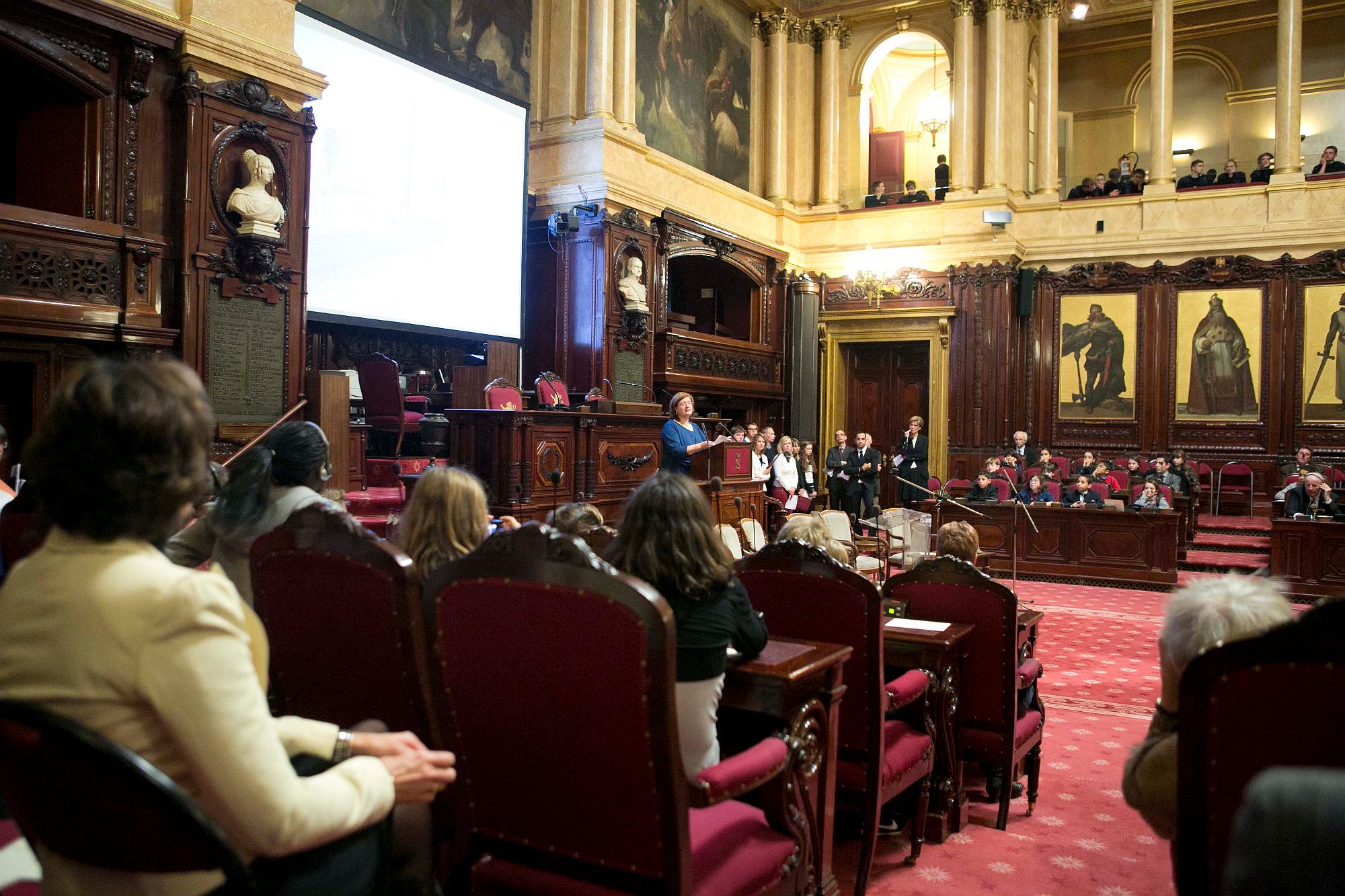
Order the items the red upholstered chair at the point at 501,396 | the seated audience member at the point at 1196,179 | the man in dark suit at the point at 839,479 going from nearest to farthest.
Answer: the red upholstered chair at the point at 501,396 → the man in dark suit at the point at 839,479 → the seated audience member at the point at 1196,179

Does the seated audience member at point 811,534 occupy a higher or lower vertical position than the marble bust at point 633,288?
lower

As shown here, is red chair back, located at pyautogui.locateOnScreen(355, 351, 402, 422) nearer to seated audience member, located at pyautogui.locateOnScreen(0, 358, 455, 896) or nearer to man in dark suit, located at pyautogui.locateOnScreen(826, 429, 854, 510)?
man in dark suit, located at pyautogui.locateOnScreen(826, 429, 854, 510)

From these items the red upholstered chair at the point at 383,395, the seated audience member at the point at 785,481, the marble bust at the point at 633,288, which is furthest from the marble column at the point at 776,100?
the red upholstered chair at the point at 383,395

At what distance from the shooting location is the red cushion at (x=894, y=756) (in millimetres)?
3043

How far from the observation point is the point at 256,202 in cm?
737

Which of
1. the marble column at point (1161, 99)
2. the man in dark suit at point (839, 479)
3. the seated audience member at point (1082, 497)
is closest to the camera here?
the seated audience member at point (1082, 497)

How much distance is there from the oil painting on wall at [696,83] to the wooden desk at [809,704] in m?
11.9

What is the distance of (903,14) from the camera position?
54.3 ft

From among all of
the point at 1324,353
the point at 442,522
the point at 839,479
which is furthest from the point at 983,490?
the point at 442,522

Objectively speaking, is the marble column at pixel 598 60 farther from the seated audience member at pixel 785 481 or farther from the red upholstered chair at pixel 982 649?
the red upholstered chair at pixel 982 649

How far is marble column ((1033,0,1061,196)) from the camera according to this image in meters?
15.7

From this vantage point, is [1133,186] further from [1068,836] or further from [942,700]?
[942,700]

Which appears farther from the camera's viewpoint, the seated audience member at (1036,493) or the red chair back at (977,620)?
the seated audience member at (1036,493)

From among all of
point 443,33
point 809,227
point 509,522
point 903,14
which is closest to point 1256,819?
point 509,522
